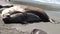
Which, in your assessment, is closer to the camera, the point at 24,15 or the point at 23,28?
the point at 23,28

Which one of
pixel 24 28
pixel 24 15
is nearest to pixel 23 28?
pixel 24 28

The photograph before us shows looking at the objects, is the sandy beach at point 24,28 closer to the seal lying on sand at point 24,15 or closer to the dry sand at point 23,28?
the dry sand at point 23,28

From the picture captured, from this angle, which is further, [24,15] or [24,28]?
[24,15]

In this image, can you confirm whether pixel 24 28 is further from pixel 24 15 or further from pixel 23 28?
pixel 24 15

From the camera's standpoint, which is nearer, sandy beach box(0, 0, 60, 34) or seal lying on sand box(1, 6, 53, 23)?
sandy beach box(0, 0, 60, 34)

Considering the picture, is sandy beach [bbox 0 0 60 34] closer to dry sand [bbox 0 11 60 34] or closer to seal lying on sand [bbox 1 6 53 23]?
dry sand [bbox 0 11 60 34]

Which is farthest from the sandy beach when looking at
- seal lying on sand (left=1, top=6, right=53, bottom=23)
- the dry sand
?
seal lying on sand (left=1, top=6, right=53, bottom=23)

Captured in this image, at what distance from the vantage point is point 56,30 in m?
3.69

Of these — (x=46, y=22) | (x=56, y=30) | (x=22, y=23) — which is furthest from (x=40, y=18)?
(x=56, y=30)

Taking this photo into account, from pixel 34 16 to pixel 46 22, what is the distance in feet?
0.99

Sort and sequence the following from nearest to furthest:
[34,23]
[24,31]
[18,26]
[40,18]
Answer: [24,31]
[18,26]
[34,23]
[40,18]

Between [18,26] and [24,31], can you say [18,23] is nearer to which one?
[18,26]

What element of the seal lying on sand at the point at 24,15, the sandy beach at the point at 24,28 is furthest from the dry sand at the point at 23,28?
the seal lying on sand at the point at 24,15

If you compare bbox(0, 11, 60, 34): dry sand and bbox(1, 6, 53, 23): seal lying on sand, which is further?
bbox(1, 6, 53, 23): seal lying on sand
